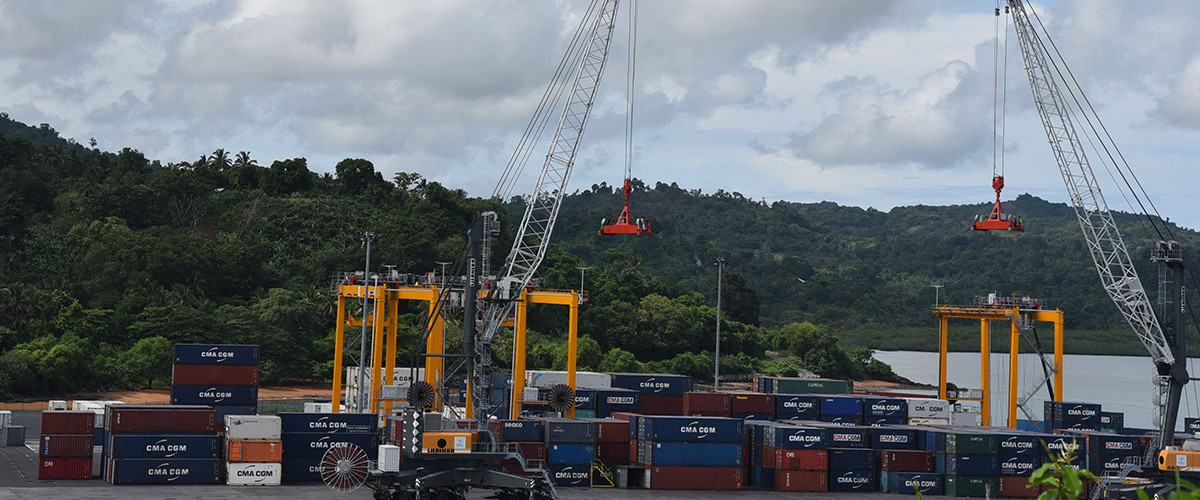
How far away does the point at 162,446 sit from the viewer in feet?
173

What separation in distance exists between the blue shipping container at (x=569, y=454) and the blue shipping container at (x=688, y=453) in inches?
120

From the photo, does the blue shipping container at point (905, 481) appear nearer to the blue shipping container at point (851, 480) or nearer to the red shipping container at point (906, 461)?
the red shipping container at point (906, 461)

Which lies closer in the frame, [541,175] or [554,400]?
[554,400]

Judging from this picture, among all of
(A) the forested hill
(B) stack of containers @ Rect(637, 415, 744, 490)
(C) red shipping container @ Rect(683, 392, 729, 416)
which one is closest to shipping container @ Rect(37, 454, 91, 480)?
(B) stack of containers @ Rect(637, 415, 744, 490)

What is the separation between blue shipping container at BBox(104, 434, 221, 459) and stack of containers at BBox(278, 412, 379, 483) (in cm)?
332

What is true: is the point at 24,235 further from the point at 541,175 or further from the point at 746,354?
the point at 746,354

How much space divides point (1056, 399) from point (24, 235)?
115920mm

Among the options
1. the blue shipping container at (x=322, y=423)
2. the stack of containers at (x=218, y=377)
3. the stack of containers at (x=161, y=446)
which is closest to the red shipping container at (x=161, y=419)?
the stack of containers at (x=161, y=446)

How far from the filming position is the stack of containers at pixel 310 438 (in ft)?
182

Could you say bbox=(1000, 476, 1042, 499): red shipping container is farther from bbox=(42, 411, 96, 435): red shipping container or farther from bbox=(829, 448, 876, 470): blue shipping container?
bbox=(42, 411, 96, 435): red shipping container

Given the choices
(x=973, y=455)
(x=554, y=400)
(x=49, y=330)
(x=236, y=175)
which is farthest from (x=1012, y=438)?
(x=236, y=175)

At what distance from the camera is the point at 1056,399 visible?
8869 cm

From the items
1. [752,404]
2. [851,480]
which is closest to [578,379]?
[752,404]

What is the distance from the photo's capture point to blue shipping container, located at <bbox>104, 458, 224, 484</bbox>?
171 feet
